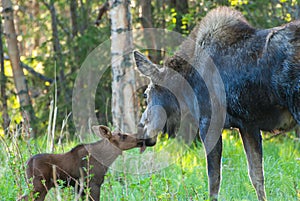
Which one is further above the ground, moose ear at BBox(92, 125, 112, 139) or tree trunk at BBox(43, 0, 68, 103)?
tree trunk at BBox(43, 0, 68, 103)

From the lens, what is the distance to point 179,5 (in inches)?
466

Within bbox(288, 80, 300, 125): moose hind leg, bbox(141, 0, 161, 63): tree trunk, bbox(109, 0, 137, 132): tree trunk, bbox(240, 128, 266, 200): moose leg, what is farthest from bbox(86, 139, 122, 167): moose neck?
bbox(141, 0, 161, 63): tree trunk

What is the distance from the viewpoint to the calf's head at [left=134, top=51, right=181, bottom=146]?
21.7 feet

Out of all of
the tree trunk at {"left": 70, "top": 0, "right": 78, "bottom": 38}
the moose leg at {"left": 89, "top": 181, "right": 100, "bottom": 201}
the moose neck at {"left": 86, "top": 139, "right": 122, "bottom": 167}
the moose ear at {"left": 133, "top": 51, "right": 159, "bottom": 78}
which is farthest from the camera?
the tree trunk at {"left": 70, "top": 0, "right": 78, "bottom": 38}

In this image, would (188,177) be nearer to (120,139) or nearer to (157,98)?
(157,98)

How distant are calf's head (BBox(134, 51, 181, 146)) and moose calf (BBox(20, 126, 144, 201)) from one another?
37 cm

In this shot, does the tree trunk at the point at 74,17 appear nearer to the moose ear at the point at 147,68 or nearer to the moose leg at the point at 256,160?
the moose ear at the point at 147,68

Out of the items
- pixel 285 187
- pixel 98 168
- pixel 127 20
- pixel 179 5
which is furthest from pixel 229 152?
pixel 179 5

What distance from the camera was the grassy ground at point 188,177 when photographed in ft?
19.5

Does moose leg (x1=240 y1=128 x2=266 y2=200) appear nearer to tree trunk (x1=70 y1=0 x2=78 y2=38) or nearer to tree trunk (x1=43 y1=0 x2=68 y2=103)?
tree trunk (x1=43 y1=0 x2=68 y2=103)

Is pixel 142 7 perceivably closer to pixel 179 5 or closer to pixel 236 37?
pixel 179 5

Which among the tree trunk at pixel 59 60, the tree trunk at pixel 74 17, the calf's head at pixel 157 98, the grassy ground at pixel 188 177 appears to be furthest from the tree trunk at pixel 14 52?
the calf's head at pixel 157 98

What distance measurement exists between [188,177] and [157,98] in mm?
1308

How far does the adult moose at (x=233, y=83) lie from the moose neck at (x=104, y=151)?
17.4 inches
